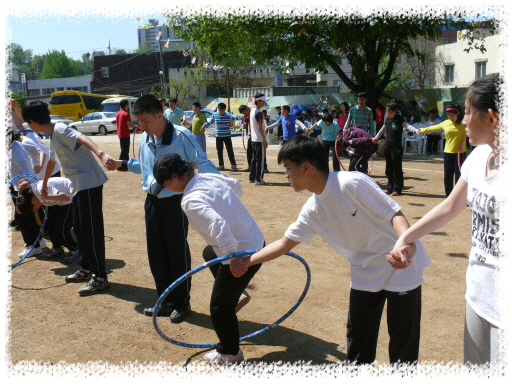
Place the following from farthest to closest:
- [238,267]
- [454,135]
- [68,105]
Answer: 1. [68,105]
2. [454,135]
3. [238,267]

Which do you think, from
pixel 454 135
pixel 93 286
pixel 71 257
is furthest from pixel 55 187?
pixel 454 135

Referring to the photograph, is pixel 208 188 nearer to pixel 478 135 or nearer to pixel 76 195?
pixel 478 135

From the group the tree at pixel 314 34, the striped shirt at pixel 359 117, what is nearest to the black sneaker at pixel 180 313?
the striped shirt at pixel 359 117

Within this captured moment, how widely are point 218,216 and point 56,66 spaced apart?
10514 cm

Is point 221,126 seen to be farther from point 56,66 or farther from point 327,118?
point 56,66

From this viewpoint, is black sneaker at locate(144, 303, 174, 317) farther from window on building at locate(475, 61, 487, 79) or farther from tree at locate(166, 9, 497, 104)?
window on building at locate(475, 61, 487, 79)

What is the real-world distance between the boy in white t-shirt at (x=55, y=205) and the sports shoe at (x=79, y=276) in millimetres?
790

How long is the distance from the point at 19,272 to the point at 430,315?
16.7 feet

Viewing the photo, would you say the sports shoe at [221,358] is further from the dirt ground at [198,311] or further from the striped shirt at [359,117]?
the striped shirt at [359,117]

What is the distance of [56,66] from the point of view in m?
96.9

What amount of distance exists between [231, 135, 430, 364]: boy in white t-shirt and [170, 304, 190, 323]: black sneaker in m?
2.19

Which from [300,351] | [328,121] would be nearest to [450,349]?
[300,351]

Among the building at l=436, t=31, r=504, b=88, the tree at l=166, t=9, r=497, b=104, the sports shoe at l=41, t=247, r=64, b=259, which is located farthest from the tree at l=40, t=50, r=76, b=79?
the sports shoe at l=41, t=247, r=64, b=259

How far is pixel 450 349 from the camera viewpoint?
3.95 metres
